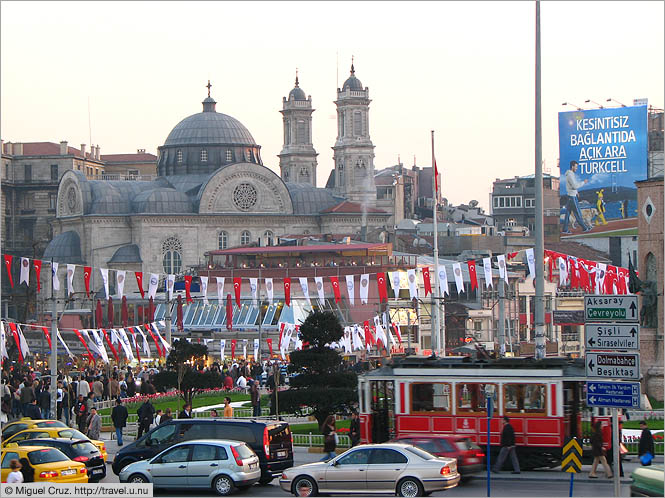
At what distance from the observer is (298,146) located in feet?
463

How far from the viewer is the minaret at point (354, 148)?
131250 mm

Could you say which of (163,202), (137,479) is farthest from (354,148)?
(137,479)

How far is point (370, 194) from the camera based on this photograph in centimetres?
13088

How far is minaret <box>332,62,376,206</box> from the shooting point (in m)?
131

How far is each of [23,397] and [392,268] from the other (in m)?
53.3

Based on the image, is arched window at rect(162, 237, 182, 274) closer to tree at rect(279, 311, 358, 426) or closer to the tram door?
tree at rect(279, 311, 358, 426)

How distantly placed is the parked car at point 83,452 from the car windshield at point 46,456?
2.86 feet

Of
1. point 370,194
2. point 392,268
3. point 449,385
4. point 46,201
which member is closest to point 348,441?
point 449,385

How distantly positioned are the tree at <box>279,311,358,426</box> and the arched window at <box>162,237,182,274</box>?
80.7m

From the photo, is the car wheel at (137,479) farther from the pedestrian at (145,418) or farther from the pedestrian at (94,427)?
the pedestrian at (145,418)

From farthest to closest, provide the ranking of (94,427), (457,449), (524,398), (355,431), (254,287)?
1. (254,287)
2. (94,427)
3. (355,431)
4. (524,398)
5. (457,449)

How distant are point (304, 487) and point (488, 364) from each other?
16.6 feet

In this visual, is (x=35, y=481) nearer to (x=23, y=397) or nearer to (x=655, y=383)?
(x=23, y=397)

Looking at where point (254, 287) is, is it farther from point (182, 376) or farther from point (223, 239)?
point (223, 239)
